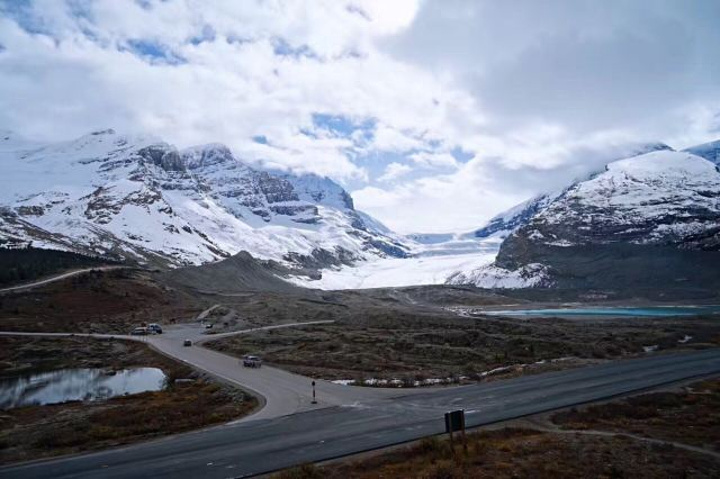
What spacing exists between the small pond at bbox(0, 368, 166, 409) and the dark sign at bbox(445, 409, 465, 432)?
1337 inches

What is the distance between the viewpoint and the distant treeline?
394 feet

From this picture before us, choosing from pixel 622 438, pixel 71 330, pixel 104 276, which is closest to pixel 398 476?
pixel 622 438

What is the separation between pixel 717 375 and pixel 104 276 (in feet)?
387

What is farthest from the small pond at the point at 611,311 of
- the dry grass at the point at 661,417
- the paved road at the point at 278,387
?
the dry grass at the point at 661,417

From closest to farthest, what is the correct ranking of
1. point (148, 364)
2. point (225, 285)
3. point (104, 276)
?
point (148, 364) < point (104, 276) < point (225, 285)

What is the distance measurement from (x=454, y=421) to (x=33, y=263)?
140 meters

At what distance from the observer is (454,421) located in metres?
20.9

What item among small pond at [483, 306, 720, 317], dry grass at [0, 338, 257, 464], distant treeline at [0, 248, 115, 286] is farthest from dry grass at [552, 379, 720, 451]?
distant treeline at [0, 248, 115, 286]

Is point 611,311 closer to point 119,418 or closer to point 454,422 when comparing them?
point 119,418

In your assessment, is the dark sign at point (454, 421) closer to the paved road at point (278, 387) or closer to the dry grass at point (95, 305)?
the paved road at point (278, 387)

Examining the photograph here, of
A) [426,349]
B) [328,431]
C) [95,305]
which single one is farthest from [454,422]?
[95,305]

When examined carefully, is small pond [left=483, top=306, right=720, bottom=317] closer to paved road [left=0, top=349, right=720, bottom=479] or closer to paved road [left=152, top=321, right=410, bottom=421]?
paved road [left=152, top=321, right=410, bottom=421]

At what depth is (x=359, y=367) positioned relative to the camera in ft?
165

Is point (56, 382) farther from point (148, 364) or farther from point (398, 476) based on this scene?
point (398, 476)
